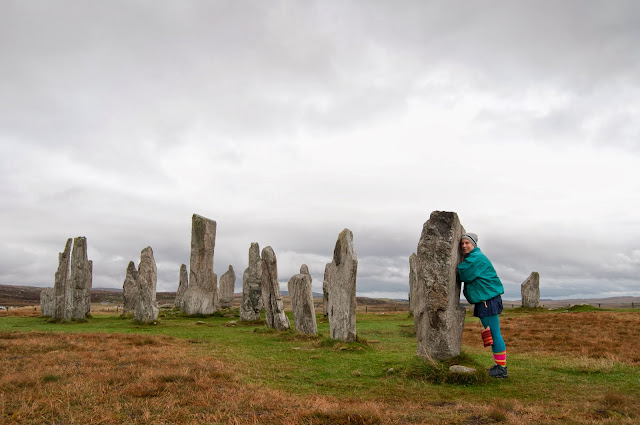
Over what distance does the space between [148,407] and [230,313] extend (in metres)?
26.1

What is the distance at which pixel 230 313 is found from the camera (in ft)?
105

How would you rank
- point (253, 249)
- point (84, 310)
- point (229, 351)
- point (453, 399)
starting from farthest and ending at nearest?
1. point (253, 249)
2. point (84, 310)
3. point (229, 351)
4. point (453, 399)

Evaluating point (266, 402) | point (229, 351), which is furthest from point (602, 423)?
point (229, 351)

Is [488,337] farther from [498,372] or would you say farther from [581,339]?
[581,339]

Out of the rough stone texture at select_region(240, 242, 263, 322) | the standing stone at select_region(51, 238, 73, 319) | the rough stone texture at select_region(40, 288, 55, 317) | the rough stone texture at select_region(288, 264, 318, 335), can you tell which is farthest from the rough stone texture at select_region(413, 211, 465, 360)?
the rough stone texture at select_region(40, 288, 55, 317)

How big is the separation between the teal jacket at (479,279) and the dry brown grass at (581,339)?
13.3ft

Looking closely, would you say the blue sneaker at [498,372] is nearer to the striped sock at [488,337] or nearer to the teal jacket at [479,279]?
the striped sock at [488,337]

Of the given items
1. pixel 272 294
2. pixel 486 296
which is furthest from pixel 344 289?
pixel 272 294

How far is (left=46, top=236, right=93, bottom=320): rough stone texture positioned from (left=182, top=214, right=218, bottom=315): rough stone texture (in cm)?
615

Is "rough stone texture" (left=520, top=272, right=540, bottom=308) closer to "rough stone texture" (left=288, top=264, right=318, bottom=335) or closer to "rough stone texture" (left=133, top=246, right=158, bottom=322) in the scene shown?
"rough stone texture" (left=288, top=264, right=318, bottom=335)

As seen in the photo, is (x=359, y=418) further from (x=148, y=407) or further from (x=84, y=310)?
(x=84, y=310)

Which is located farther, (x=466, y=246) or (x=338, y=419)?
(x=466, y=246)

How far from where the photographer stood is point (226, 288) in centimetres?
4184

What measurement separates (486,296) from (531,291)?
30.4 meters
